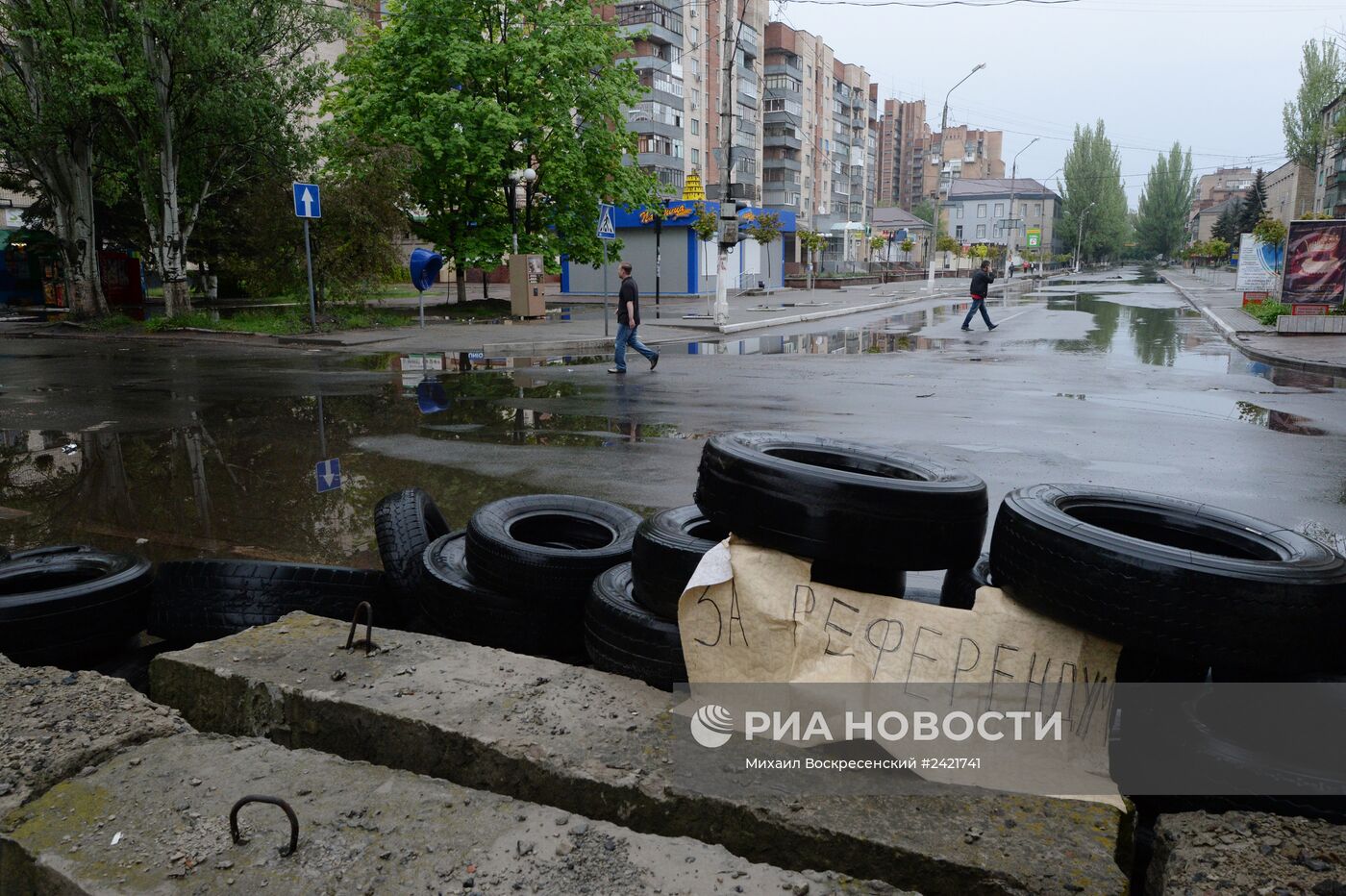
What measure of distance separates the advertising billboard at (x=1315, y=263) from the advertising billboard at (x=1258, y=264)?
882 centimetres

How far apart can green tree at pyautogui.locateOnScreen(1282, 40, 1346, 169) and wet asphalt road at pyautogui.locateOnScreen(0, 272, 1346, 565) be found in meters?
69.0

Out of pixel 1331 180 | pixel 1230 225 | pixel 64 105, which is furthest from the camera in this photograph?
pixel 1230 225

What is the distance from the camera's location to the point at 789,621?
10.6 feet

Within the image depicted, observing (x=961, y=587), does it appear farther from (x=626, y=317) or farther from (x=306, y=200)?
(x=306, y=200)

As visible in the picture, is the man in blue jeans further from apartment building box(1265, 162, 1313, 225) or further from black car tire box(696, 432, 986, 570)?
apartment building box(1265, 162, 1313, 225)

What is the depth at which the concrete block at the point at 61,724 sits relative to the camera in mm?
2875

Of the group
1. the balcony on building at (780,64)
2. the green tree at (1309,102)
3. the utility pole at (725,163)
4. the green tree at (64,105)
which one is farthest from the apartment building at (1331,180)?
the green tree at (64,105)

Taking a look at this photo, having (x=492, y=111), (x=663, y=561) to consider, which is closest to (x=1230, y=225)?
(x=492, y=111)

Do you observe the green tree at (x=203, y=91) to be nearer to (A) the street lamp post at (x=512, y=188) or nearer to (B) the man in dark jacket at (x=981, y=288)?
(A) the street lamp post at (x=512, y=188)

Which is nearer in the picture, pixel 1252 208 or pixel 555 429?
pixel 555 429

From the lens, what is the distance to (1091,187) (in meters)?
133

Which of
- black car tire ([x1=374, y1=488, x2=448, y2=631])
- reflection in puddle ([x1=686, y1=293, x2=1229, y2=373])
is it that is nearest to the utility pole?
reflection in puddle ([x1=686, y1=293, x2=1229, y2=373])

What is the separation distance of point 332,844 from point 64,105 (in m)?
29.6

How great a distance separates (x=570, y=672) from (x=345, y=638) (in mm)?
1012
